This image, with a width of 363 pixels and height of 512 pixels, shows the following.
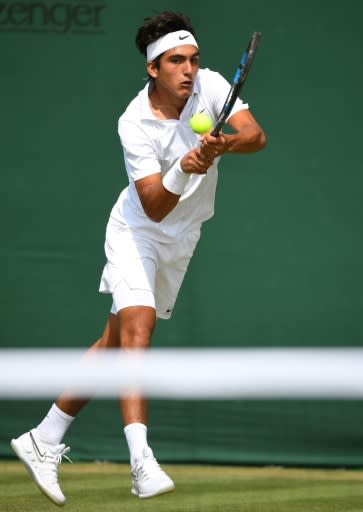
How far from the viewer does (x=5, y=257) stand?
5.38 meters

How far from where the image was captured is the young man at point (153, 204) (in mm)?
3715

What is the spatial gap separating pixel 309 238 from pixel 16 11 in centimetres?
167

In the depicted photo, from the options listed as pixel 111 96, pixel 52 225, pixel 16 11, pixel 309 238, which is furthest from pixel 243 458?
pixel 16 11

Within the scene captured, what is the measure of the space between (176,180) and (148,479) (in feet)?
2.91

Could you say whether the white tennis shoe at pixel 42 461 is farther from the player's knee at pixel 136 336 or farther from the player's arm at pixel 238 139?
the player's arm at pixel 238 139

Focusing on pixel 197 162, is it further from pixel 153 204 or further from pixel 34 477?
pixel 34 477

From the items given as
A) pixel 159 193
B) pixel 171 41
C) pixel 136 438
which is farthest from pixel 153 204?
pixel 136 438

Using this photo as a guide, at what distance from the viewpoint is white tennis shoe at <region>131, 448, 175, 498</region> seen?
3441 millimetres

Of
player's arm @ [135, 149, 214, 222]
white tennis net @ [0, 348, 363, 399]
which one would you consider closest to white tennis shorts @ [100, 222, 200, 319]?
player's arm @ [135, 149, 214, 222]

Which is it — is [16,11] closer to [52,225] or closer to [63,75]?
[63,75]

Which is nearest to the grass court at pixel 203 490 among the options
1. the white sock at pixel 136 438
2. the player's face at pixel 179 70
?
the white sock at pixel 136 438

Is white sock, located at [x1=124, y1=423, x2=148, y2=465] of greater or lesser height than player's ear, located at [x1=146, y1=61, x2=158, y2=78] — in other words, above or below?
below

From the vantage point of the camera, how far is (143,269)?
389 centimetres

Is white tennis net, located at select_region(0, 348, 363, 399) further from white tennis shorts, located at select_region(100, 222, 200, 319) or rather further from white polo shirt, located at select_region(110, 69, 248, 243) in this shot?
white polo shirt, located at select_region(110, 69, 248, 243)
